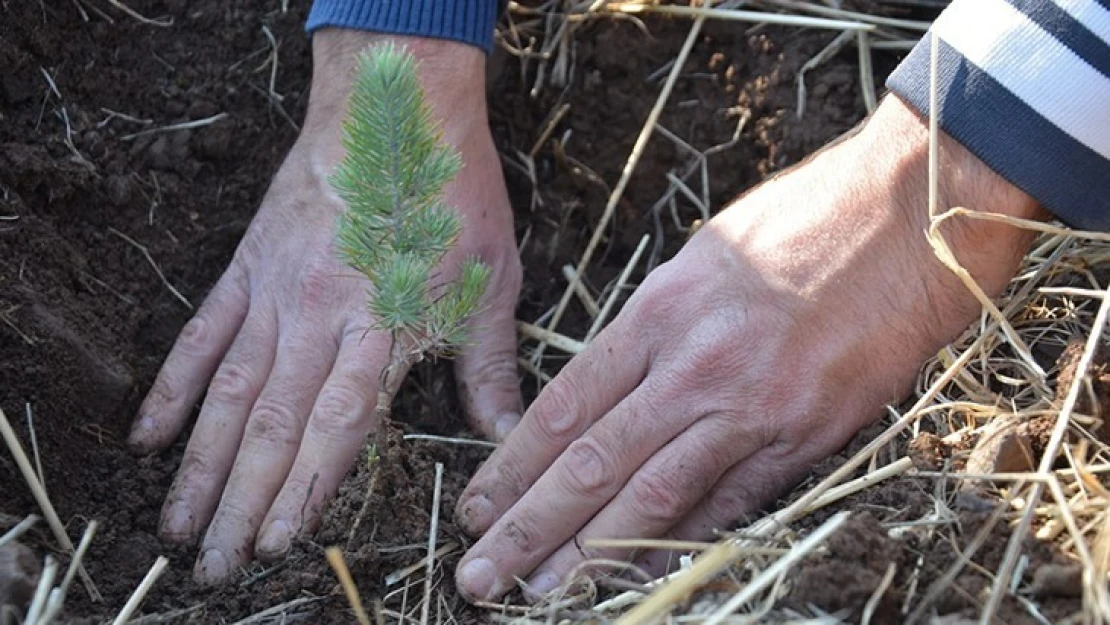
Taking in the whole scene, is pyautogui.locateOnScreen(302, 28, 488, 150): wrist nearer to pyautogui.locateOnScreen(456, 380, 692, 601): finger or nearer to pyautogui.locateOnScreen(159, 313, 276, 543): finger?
pyautogui.locateOnScreen(159, 313, 276, 543): finger

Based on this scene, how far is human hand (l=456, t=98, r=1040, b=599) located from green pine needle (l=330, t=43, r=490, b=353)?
1.23ft

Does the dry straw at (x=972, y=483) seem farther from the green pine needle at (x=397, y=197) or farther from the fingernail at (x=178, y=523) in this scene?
the fingernail at (x=178, y=523)

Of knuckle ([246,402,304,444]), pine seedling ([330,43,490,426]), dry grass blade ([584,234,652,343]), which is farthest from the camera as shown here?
dry grass blade ([584,234,652,343])

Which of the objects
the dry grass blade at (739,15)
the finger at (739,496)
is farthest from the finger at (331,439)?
the dry grass blade at (739,15)

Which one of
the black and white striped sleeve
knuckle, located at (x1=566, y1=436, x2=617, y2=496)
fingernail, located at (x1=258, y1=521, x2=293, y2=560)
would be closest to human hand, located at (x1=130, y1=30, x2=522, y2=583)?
fingernail, located at (x1=258, y1=521, x2=293, y2=560)

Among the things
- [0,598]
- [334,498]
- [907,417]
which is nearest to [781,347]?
[907,417]

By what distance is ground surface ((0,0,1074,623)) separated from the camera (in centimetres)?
178

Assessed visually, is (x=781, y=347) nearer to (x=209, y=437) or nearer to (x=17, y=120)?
(x=209, y=437)

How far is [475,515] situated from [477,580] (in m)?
0.13

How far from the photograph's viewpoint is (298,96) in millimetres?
2475

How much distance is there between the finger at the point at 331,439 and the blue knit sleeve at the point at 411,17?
0.64 m

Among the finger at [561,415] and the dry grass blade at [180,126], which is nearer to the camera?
the finger at [561,415]

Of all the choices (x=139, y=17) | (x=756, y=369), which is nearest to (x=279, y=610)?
(x=756, y=369)

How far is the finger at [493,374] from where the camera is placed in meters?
2.10
